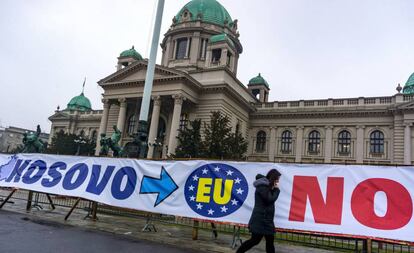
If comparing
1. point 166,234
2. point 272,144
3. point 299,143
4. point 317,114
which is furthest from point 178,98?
point 166,234

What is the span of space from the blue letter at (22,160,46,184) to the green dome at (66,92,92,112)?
59.3 meters

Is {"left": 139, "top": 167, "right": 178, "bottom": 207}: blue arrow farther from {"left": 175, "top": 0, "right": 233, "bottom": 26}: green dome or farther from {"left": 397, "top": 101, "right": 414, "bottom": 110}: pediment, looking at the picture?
{"left": 175, "top": 0, "right": 233, "bottom": 26}: green dome

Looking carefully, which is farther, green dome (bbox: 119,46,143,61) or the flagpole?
green dome (bbox: 119,46,143,61)

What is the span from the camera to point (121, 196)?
10.0 meters

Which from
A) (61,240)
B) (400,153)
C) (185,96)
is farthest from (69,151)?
(61,240)

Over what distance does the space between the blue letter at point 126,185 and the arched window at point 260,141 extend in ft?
119

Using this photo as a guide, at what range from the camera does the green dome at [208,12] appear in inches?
2106

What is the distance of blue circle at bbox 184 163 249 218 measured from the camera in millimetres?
8312

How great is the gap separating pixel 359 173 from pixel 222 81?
3179 centimetres

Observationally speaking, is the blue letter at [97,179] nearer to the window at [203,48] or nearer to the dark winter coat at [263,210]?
the dark winter coat at [263,210]

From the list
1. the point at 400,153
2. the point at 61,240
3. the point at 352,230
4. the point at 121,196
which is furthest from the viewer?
the point at 400,153

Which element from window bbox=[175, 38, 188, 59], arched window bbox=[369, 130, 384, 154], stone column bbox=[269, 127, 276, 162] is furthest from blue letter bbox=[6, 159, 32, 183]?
window bbox=[175, 38, 188, 59]

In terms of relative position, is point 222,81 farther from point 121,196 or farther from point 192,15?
point 121,196

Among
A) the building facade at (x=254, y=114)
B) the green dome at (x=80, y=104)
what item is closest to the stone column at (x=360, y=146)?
the building facade at (x=254, y=114)
